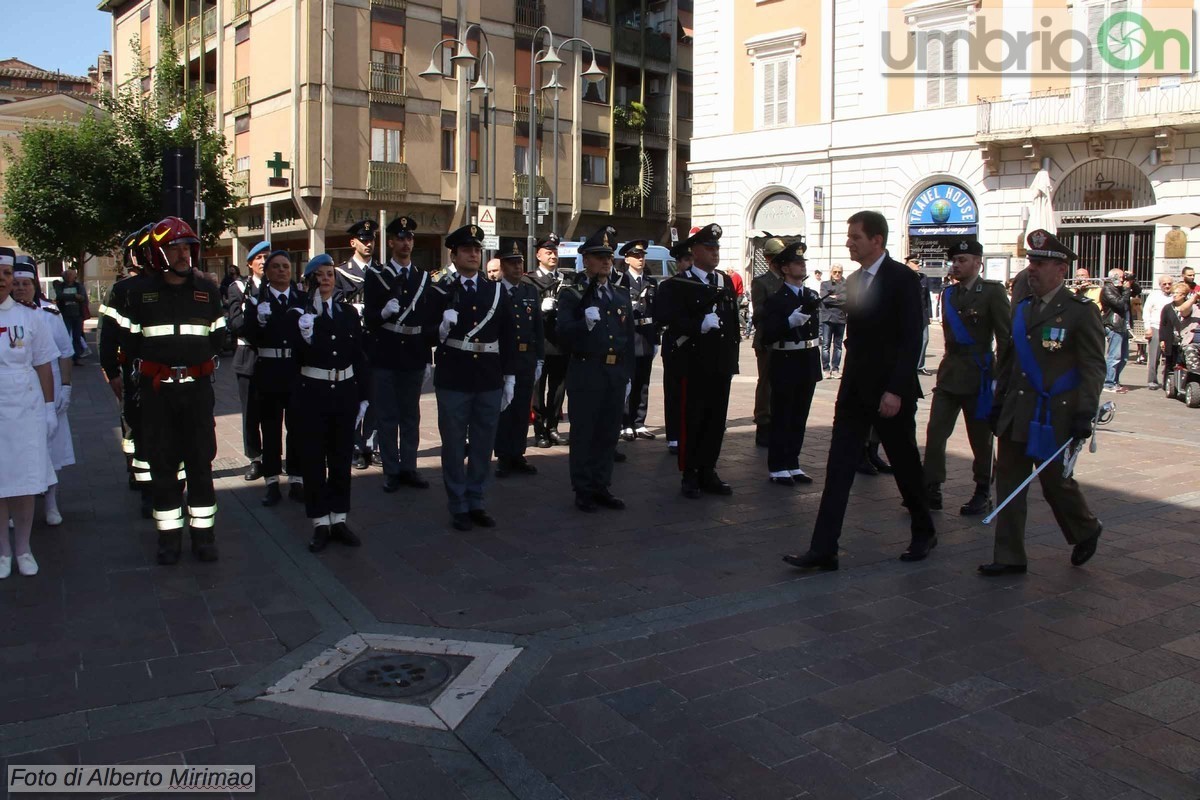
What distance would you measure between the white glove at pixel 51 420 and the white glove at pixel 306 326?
1.56m

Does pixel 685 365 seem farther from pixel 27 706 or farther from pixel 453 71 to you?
pixel 453 71

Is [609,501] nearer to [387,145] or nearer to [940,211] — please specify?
[940,211]

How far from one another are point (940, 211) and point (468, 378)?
24.3 meters

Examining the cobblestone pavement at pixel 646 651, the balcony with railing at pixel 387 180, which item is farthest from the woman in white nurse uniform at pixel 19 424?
the balcony with railing at pixel 387 180

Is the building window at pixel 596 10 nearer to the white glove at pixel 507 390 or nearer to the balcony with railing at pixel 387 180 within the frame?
the balcony with railing at pixel 387 180

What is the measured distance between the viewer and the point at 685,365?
318 inches

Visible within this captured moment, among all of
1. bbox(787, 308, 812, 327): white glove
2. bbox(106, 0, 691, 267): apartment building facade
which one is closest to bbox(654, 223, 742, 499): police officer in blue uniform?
bbox(787, 308, 812, 327): white glove

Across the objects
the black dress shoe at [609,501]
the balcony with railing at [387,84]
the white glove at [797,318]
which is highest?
the balcony with railing at [387,84]

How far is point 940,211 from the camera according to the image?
94.2ft

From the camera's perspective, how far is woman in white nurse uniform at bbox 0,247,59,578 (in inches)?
229

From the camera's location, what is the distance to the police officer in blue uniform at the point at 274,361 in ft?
24.1

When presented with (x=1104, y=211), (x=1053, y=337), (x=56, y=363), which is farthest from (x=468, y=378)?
(x=1104, y=211)

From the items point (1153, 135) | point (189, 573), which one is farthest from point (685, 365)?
point (1153, 135)

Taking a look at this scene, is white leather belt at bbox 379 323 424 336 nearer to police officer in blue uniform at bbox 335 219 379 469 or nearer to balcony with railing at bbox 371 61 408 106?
police officer in blue uniform at bbox 335 219 379 469
